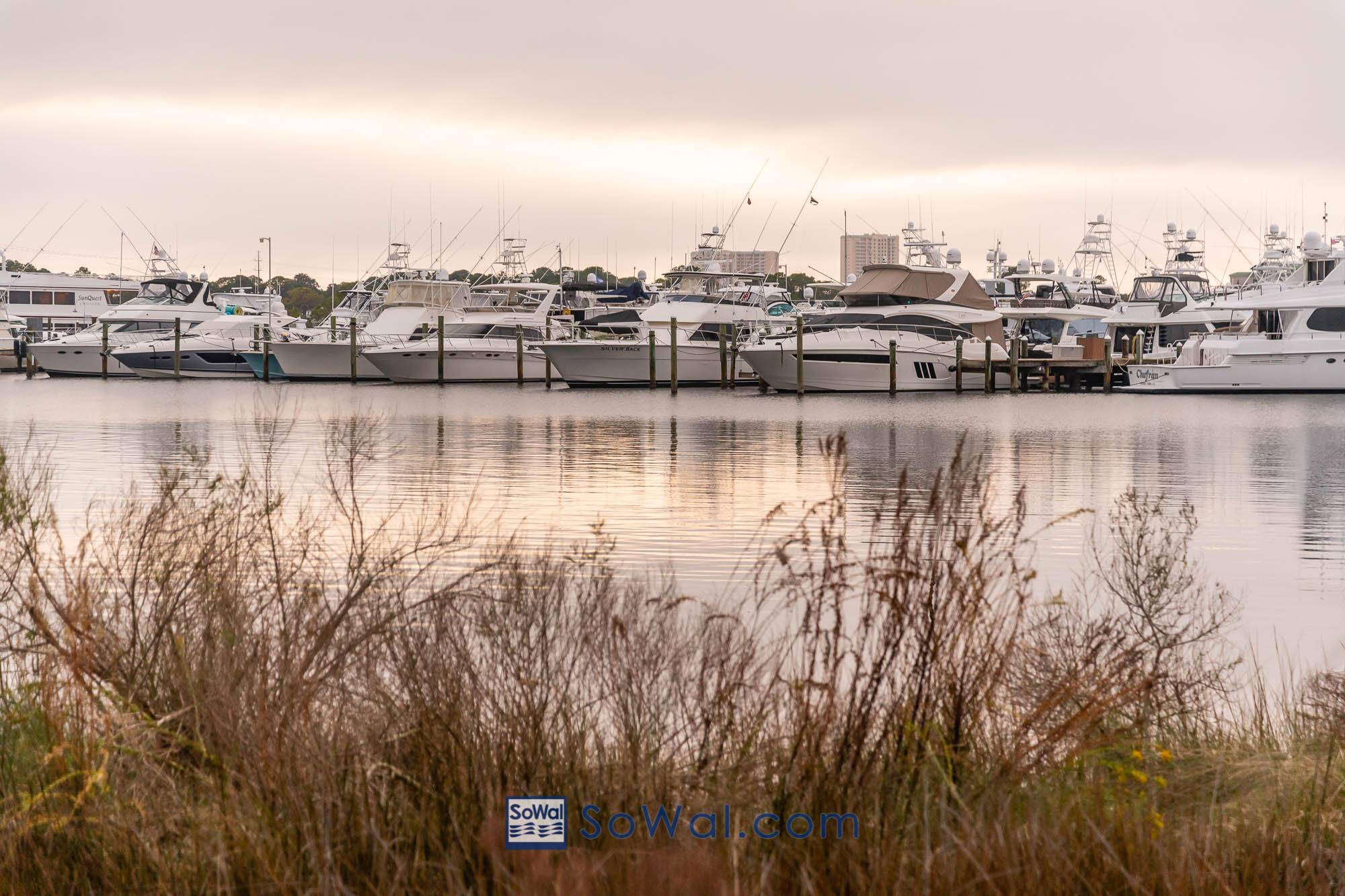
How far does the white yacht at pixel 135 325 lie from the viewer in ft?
210

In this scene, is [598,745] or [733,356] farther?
[733,356]

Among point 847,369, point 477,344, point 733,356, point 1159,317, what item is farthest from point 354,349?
point 1159,317

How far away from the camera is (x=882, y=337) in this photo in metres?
46.3

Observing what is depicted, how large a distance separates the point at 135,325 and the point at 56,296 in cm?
3929

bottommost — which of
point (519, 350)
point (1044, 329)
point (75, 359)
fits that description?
point (75, 359)

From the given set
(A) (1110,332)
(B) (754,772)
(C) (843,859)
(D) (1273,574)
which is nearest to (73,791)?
(B) (754,772)

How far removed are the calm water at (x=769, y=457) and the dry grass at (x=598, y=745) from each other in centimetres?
136

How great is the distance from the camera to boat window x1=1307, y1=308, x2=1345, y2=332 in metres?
41.4

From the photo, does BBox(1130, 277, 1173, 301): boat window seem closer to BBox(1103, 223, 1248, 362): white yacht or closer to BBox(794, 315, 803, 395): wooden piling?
BBox(1103, 223, 1248, 362): white yacht

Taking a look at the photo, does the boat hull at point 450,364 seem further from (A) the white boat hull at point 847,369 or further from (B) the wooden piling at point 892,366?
(B) the wooden piling at point 892,366

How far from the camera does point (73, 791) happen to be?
4648mm

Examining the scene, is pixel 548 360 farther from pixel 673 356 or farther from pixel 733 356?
pixel 733 356

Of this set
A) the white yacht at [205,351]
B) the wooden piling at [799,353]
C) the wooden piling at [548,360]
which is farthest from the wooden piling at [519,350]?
the wooden piling at [799,353]

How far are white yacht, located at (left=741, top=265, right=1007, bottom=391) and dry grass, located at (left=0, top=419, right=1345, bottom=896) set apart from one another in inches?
1591
